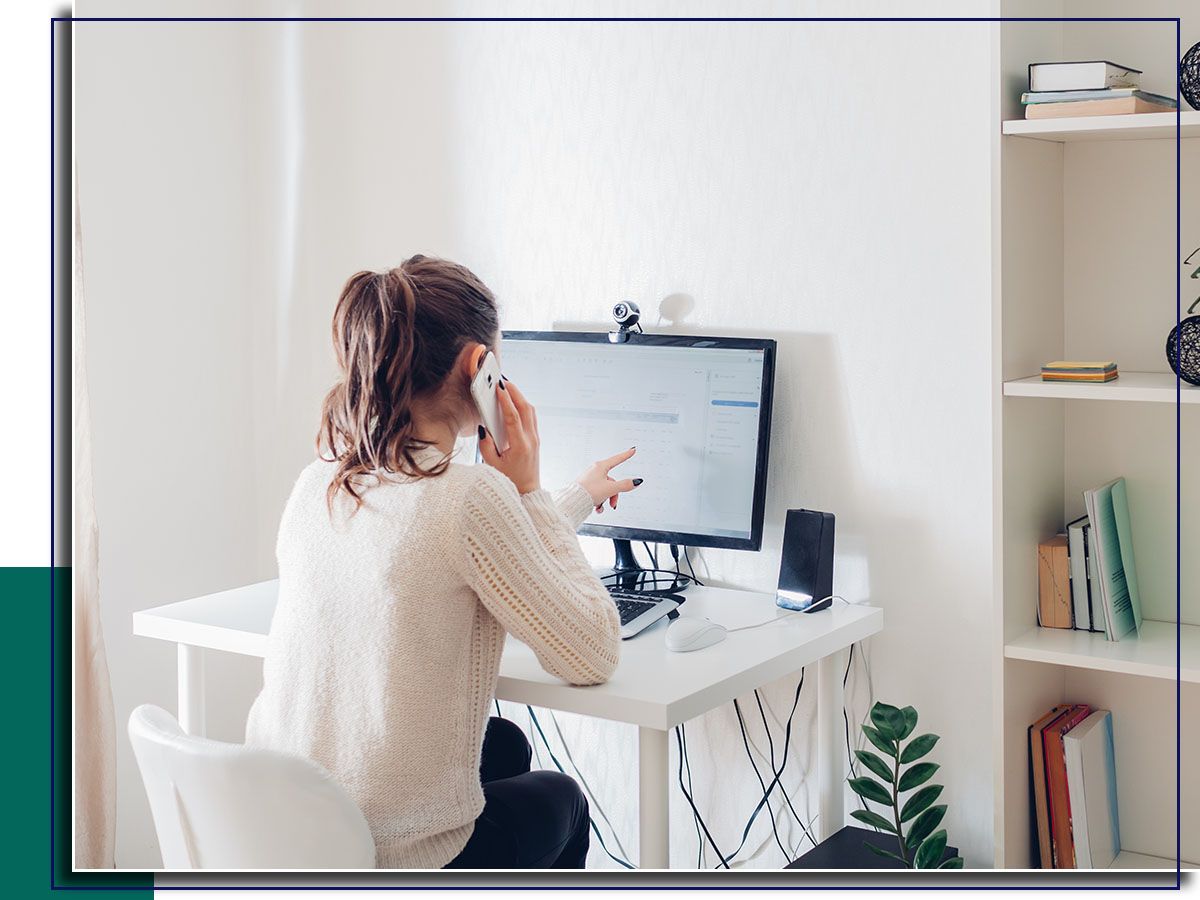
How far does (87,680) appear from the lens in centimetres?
207

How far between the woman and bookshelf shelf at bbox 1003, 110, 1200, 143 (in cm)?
66

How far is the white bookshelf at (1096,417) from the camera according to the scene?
161 centimetres

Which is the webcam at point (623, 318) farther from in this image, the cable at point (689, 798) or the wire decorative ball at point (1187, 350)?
the wire decorative ball at point (1187, 350)

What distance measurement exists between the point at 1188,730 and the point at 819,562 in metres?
0.52

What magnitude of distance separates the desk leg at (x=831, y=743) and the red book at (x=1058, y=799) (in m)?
0.35

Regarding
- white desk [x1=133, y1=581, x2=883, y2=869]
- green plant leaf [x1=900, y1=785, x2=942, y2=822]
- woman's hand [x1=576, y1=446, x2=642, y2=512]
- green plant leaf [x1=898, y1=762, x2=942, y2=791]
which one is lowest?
Result: green plant leaf [x1=900, y1=785, x2=942, y2=822]

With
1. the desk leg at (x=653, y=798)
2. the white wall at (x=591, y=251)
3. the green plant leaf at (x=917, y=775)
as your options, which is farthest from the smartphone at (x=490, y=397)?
the green plant leaf at (x=917, y=775)

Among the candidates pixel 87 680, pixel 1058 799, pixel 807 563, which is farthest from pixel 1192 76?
pixel 87 680

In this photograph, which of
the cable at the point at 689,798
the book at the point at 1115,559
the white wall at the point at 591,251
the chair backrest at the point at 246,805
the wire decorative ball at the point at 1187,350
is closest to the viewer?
the chair backrest at the point at 246,805

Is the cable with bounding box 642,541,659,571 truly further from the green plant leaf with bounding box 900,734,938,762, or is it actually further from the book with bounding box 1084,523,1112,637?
the book with bounding box 1084,523,1112,637

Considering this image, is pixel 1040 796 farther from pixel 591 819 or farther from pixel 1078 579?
pixel 591 819

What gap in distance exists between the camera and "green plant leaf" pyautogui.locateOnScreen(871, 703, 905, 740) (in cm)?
178

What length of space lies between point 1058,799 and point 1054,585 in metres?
0.28

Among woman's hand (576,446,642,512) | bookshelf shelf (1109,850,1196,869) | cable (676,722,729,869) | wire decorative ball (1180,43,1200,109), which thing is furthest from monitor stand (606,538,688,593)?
wire decorative ball (1180,43,1200,109)
